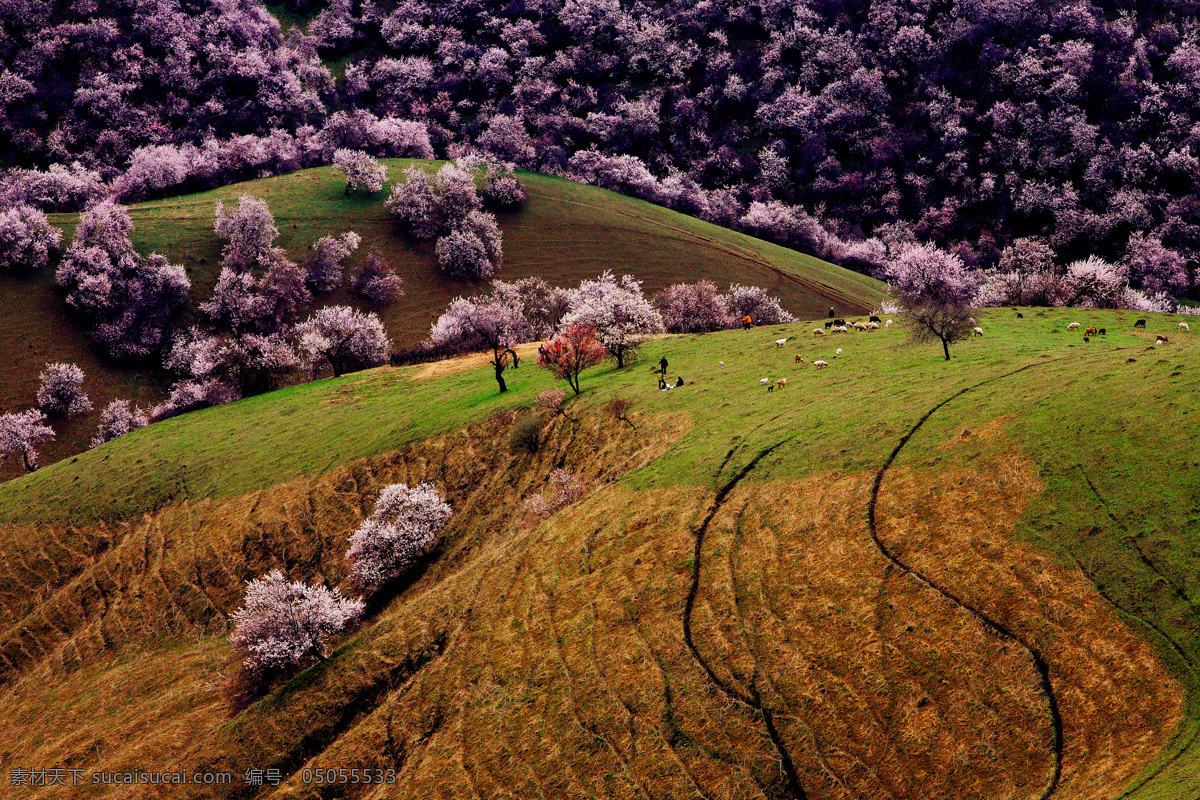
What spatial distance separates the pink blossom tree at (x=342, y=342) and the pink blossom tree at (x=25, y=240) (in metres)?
36.3

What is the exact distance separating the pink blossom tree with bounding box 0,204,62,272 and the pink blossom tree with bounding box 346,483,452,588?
76.7m

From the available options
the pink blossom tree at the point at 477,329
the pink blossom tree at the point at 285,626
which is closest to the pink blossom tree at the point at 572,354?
the pink blossom tree at the point at 477,329

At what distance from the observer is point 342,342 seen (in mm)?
86125

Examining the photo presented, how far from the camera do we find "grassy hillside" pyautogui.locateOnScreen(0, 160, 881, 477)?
88.9 m

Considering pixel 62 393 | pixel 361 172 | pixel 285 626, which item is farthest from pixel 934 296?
pixel 62 393

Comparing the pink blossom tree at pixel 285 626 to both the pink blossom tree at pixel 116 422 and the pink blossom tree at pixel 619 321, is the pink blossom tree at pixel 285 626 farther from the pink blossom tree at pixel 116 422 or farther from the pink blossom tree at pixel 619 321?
the pink blossom tree at pixel 116 422

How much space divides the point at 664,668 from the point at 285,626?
23.5 meters

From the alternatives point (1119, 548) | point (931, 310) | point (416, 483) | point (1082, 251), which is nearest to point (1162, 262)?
point (1082, 251)

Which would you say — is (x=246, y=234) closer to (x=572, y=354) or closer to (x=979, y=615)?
(x=572, y=354)

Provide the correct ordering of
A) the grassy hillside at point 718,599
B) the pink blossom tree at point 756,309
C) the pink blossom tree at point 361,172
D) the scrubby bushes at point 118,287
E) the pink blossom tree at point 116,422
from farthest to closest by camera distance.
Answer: the pink blossom tree at point 361,172 → the pink blossom tree at point 756,309 → the scrubby bushes at point 118,287 → the pink blossom tree at point 116,422 → the grassy hillside at point 718,599

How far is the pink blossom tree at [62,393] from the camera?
83.0 m

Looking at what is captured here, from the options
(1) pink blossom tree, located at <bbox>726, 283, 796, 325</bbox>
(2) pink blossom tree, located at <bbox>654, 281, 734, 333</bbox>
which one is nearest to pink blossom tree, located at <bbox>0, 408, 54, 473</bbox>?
(2) pink blossom tree, located at <bbox>654, 281, 734, 333</bbox>

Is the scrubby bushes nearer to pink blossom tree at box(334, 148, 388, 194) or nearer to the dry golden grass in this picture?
pink blossom tree at box(334, 148, 388, 194)

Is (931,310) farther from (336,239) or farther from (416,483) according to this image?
(336,239)
